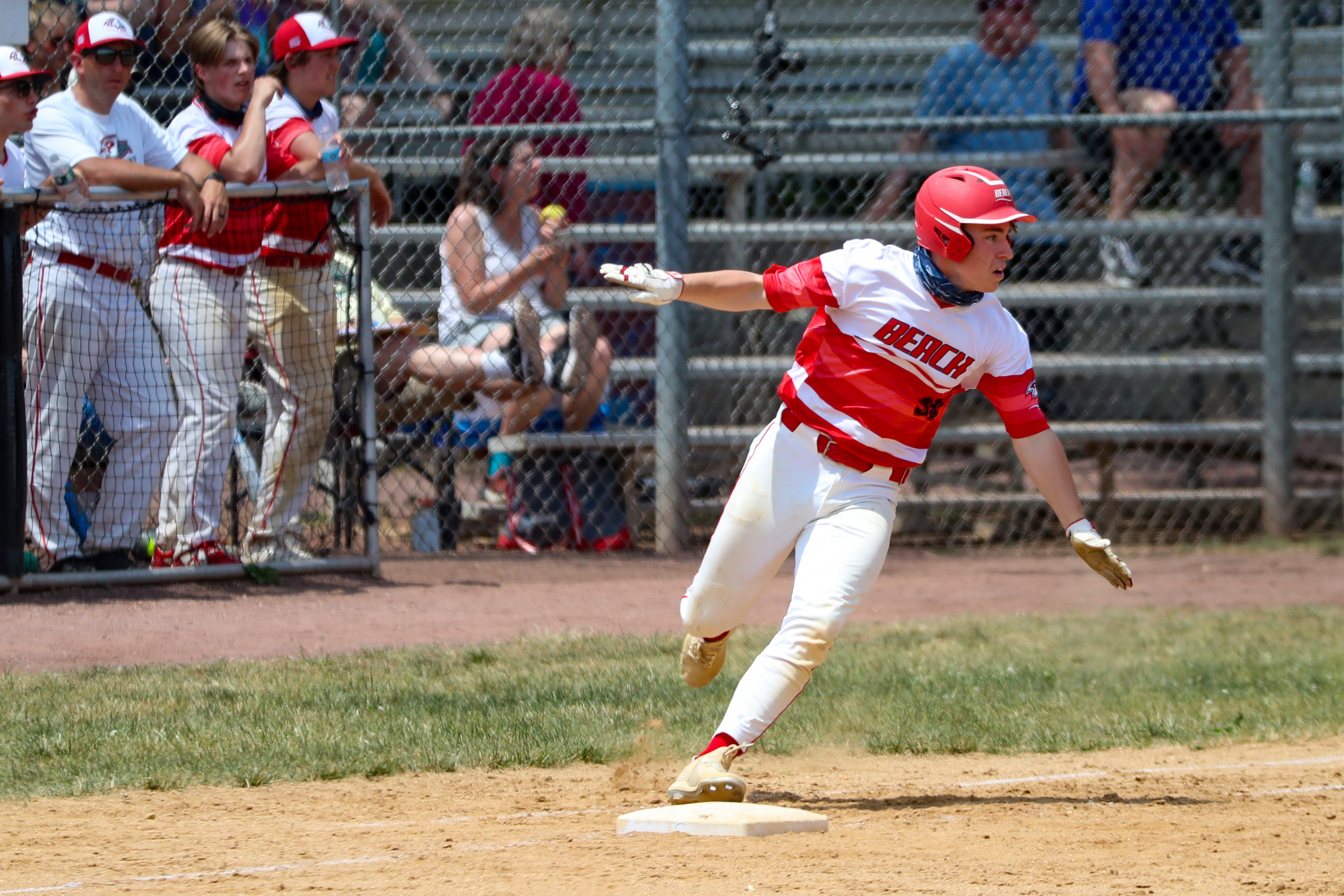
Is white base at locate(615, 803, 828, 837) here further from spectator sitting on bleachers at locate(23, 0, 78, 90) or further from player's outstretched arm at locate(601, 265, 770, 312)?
spectator sitting on bleachers at locate(23, 0, 78, 90)

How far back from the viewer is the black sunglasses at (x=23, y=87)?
6332mm

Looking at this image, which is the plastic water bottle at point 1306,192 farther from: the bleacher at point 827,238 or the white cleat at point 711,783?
the white cleat at point 711,783

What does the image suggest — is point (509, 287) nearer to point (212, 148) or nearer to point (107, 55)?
point (212, 148)

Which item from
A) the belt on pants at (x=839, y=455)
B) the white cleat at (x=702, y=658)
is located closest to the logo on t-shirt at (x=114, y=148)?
the white cleat at (x=702, y=658)

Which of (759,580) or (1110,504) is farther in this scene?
(1110,504)

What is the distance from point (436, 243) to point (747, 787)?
5.17 m

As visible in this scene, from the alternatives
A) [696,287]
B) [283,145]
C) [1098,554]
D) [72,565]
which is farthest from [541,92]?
[1098,554]

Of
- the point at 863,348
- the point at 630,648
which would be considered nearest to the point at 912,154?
the point at 630,648

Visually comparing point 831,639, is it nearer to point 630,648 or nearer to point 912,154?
point 630,648

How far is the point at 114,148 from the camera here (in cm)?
682

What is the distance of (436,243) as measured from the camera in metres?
8.96

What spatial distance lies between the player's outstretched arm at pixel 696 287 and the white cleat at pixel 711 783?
129 cm

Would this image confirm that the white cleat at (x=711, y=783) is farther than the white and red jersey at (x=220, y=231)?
No

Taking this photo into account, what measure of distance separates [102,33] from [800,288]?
12.4ft
